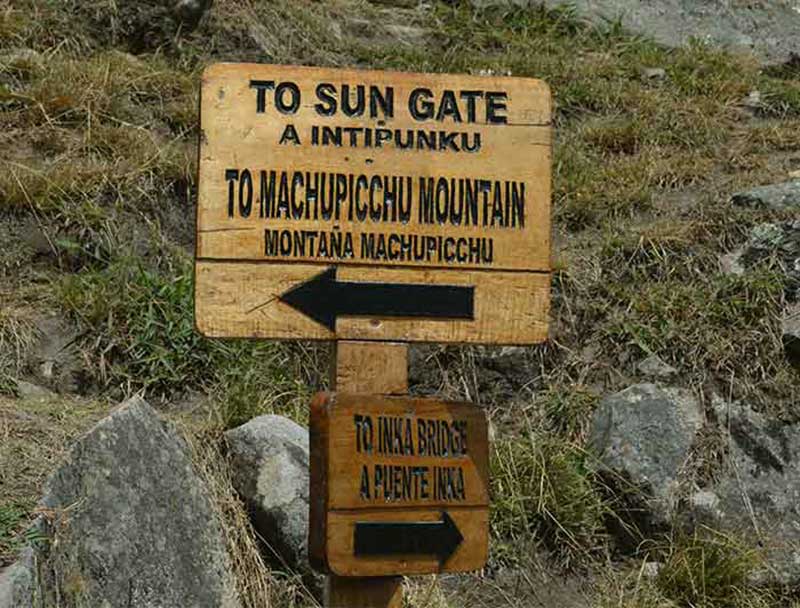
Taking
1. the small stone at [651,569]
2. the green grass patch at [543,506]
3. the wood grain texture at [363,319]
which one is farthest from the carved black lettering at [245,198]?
the small stone at [651,569]

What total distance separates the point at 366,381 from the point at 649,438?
2.23 metres

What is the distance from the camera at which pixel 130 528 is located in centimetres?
355

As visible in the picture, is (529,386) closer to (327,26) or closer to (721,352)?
(721,352)

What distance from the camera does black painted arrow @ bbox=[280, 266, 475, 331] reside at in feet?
8.75

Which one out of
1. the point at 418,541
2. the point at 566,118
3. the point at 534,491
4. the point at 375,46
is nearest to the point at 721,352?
the point at 534,491

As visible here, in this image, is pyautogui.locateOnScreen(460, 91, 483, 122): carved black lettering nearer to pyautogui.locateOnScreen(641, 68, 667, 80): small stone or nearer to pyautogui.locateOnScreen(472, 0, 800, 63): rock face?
pyautogui.locateOnScreen(641, 68, 667, 80): small stone

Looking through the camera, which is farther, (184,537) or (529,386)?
(529,386)

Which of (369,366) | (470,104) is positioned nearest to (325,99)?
(470,104)

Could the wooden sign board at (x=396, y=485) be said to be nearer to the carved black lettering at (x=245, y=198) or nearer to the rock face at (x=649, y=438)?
the carved black lettering at (x=245, y=198)

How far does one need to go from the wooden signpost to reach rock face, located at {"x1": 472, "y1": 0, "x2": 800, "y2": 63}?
548 centimetres

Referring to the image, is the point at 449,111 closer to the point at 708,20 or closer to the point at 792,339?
the point at 792,339

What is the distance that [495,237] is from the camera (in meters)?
2.77

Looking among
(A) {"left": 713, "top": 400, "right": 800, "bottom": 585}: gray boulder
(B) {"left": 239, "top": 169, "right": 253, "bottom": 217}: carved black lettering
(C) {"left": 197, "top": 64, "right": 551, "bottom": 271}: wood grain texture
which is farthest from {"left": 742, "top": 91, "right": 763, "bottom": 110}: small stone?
(B) {"left": 239, "top": 169, "right": 253, "bottom": 217}: carved black lettering

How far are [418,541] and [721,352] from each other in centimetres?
271
